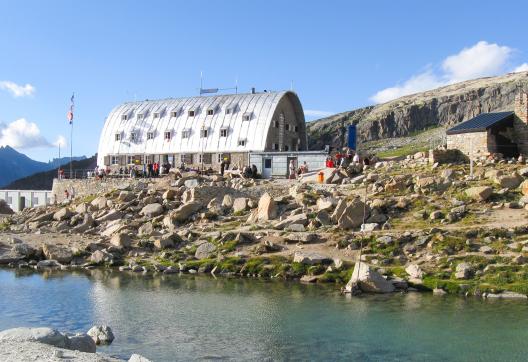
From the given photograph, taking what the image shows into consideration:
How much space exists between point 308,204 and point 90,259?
1869 centimetres

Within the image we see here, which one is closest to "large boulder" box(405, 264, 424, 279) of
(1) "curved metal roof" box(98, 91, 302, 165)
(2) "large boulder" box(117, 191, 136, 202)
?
(2) "large boulder" box(117, 191, 136, 202)

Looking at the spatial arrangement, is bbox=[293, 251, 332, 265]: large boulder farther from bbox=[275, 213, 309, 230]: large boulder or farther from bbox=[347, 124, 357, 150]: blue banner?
bbox=[347, 124, 357, 150]: blue banner

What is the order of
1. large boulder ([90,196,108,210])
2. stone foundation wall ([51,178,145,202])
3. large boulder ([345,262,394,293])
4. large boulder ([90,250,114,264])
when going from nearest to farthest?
large boulder ([345,262,394,293]) → large boulder ([90,250,114,264]) → large boulder ([90,196,108,210]) → stone foundation wall ([51,178,145,202])

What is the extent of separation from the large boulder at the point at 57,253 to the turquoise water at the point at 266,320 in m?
7.38

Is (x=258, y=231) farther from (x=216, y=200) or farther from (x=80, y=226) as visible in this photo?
(x=80, y=226)

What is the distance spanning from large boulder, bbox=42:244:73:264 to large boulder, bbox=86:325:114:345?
81.0 ft

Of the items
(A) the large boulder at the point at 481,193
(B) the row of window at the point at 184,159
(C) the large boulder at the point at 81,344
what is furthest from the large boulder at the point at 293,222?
(B) the row of window at the point at 184,159

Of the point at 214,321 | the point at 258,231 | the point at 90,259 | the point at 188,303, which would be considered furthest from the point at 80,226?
the point at 214,321

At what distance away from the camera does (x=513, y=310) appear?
1291 inches

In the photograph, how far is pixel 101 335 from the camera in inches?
1057

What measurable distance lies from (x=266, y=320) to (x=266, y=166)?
50507 millimetres

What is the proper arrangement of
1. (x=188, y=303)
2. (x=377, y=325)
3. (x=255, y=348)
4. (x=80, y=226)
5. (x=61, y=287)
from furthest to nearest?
1. (x=80, y=226)
2. (x=61, y=287)
3. (x=188, y=303)
4. (x=377, y=325)
5. (x=255, y=348)

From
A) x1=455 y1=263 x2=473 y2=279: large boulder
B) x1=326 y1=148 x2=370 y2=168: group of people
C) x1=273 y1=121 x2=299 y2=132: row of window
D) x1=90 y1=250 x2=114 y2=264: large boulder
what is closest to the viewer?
x1=455 y1=263 x2=473 y2=279: large boulder

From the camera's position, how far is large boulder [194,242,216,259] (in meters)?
48.9
